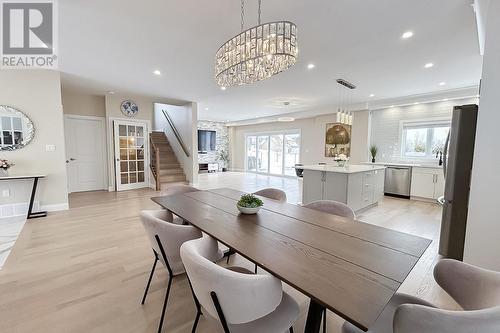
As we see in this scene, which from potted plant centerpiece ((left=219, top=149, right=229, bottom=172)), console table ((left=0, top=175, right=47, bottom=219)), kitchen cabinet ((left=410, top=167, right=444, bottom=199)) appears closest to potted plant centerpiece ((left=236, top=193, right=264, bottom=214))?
console table ((left=0, top=175, right=47, bottom=219))

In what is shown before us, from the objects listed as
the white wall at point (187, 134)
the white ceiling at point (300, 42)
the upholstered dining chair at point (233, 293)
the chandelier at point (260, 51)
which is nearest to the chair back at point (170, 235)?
the upholstered dining chair at point (233, 293)

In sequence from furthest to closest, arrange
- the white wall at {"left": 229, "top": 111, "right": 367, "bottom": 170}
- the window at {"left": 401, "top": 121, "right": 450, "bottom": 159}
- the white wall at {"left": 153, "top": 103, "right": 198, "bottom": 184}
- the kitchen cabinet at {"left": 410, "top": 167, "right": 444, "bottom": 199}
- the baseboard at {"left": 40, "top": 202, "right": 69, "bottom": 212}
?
the white wall at {"left": 229, "top": 111, "right": 367, "bottom": 170}, the white wall at {"left": 153, "top": 103, "right": 198, "bottom": 184}, the window at {"left": 401, "top": 121, "right": 450, "bottom": 159}, the kitchen cabinet at {"left": 410, "top": 167, "right": 444, "bottom": 199}, the baseboard at {"left": 40, "top": 202, "right": 69, "bottom": 212}

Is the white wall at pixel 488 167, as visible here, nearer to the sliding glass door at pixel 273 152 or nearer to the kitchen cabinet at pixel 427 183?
the kitchen cabinet at pixel 427 183

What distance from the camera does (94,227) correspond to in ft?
11.5

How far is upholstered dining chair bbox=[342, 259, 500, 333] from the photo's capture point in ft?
2.32

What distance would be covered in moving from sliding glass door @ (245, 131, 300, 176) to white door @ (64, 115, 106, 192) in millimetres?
6422

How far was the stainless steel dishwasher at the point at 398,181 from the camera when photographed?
18.7 ft

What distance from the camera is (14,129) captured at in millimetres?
3943

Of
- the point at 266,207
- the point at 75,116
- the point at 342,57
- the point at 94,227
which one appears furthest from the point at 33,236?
the point at 342,57

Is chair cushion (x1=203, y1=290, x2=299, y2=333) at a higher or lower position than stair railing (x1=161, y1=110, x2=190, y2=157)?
lower

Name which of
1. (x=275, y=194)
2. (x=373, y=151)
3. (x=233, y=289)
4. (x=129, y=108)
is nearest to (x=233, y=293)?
(x=233, y=289)

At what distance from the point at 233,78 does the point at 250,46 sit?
54cm

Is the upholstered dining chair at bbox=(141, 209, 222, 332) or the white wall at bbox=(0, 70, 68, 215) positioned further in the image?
the white wall at bbox=(0, 70, 68, 215)

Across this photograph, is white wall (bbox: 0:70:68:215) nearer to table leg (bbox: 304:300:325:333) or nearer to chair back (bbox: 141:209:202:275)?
chair back (bbox: 141:209:202:275)
